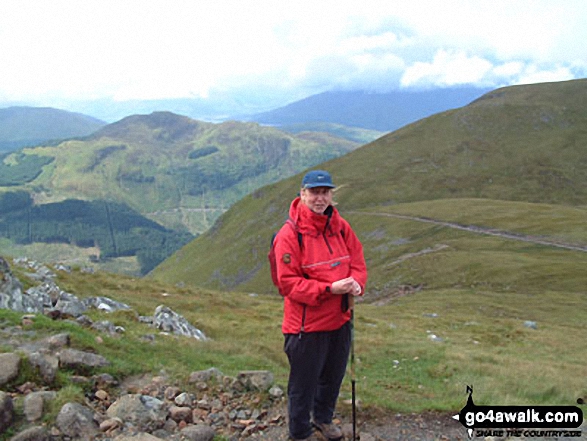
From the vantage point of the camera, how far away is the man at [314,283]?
7.05 meters

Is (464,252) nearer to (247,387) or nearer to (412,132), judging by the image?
(247,387)

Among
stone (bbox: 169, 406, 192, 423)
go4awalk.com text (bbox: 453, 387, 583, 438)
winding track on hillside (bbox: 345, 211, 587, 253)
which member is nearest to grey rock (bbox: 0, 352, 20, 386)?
stone (bbox: 169, 406, 192, 423)

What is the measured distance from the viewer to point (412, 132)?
655 feet

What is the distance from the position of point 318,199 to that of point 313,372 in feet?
10.3

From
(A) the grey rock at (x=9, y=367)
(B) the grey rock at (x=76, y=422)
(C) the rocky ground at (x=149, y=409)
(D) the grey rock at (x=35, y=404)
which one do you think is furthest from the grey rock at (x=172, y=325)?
(B) the grey rock at (x=76, y=422)

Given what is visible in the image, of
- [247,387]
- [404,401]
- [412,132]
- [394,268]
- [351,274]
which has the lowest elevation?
[394,268]

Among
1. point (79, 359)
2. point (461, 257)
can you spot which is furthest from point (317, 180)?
point (461, 257)

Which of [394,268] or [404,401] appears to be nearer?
[404,401]

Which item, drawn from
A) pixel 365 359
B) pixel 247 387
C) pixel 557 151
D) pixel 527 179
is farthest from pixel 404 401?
pixel 557 151

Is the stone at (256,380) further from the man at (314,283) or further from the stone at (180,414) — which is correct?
the man at (314,283)

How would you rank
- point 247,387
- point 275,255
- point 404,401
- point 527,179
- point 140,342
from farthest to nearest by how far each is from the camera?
point 527,179 < point 140,342 < point 404,401 < point 247,387 < point 275,255

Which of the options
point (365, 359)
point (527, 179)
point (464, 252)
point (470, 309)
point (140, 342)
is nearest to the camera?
point (140, 342)

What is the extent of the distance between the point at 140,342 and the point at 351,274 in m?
8.77

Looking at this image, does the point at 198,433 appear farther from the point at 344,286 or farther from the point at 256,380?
the point at 344,286
